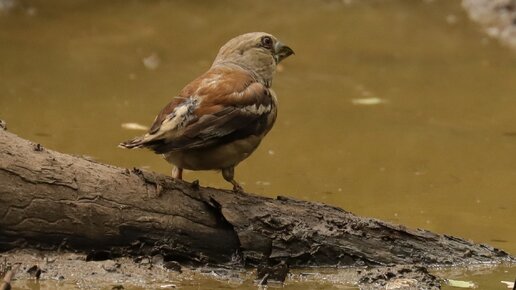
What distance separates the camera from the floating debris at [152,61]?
9023mm

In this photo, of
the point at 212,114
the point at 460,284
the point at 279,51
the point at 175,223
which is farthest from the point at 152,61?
the point at 460,284

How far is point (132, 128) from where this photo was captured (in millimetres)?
7207

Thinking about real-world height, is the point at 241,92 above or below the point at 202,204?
above

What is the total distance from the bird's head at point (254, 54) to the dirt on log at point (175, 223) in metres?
0.74

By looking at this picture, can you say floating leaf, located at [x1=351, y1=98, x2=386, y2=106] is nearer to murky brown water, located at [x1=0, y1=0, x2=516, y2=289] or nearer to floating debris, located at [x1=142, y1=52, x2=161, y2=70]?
murky brown water, located at [x1=0, y1=0, x2=516, y2=289]

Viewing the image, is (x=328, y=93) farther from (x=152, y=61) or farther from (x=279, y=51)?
(x=279, y=51)

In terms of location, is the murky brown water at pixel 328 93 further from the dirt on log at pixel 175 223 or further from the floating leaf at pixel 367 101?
the dirt on log at pixel 175 223

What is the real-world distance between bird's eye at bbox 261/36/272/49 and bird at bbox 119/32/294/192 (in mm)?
222

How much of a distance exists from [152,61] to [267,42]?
4137mm

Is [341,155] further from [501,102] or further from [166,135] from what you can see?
[166,135]

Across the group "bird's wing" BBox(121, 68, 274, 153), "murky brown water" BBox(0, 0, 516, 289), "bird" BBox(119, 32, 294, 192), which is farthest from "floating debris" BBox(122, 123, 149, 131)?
"bird's wing" BBox(121, 68, 274, 153)

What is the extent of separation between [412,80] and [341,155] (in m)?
2.28

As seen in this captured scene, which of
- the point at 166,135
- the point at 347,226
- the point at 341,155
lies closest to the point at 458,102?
the point at 341,155

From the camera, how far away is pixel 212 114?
176 inches
